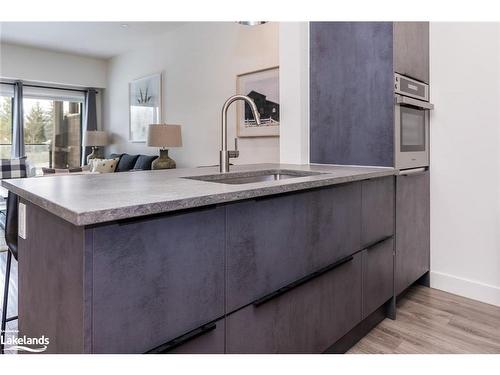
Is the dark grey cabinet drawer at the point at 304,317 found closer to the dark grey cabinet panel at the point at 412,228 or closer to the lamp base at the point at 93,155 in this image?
the dark grey cabinet panel at the point at 412,228

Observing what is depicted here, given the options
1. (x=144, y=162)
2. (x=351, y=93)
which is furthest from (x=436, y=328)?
(x=144, y=162)

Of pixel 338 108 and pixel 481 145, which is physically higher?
pixel 338 108

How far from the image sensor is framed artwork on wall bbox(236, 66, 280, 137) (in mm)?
3562

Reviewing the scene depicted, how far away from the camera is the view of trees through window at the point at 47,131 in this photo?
6.16 meters

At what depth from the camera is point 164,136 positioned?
4320 mm

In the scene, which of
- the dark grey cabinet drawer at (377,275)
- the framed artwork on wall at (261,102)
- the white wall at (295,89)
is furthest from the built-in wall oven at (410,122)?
the framed artwork on wall at (261,102)

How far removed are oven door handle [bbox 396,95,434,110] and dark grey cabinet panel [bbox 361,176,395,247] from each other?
1.43ft

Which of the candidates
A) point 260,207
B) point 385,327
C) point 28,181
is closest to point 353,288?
point 385,327

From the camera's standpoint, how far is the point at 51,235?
1009 millimetres

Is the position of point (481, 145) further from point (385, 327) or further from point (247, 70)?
point (247, 70)

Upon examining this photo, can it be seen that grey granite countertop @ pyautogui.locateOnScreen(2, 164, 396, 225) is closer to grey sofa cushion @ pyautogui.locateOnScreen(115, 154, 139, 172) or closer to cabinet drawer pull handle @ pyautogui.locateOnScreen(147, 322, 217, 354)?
cabinet drawer pull handle @ pyautogui.locateOnScreen(147, 322, 217, 354)

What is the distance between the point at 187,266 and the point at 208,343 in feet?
0.82

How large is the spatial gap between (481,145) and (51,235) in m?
2.41

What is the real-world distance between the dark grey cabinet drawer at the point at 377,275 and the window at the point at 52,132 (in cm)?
621
